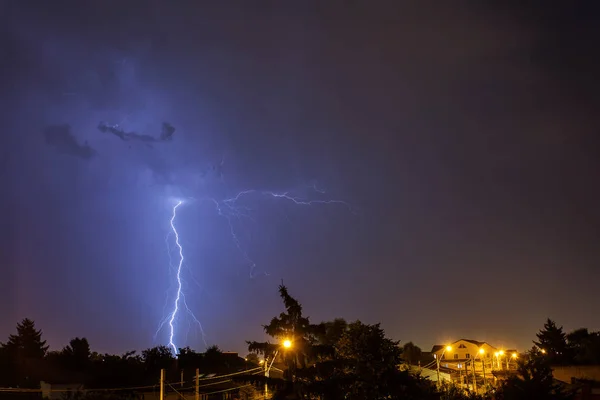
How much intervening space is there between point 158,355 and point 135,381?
61.1 feet

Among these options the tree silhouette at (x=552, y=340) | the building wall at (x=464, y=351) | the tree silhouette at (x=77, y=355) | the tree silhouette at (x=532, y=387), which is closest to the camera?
the tree silhouette at (x=532, y=387)

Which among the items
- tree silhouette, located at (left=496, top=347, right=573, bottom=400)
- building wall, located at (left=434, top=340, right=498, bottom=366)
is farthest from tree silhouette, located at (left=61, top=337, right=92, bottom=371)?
building wall, located at (left=434, top=340, right=498, bottom=366)

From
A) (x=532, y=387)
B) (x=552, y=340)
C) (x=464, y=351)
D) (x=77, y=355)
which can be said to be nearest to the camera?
(x=532, y=387)

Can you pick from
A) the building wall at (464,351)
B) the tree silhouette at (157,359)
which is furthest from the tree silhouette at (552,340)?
the tree silhouette at (157,359)

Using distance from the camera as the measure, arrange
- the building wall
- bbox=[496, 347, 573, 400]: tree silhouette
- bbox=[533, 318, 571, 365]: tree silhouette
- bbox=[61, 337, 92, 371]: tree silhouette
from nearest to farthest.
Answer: bbox=[496, 347, 573, 400]: tree silhouette < bbox=[61, 337, 92, 371]: tree silhouette < bbox=[533, 318, 571, 365]: tree silhouette < the building wall

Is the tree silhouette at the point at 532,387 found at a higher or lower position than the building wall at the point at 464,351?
lower

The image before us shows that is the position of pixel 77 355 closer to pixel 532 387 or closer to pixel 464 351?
pixel 532 387

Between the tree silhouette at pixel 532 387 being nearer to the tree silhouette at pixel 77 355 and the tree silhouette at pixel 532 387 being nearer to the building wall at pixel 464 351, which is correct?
the tree silhouette at pixel 77 355

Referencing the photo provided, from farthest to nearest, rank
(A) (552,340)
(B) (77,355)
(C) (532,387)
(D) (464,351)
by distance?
(D) (464,351) → (A) (552,340) → (B) (77,355) → (C) (532,387)

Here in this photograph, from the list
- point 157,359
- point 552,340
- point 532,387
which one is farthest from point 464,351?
point 532,387

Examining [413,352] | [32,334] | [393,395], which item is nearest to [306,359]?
[393,395]

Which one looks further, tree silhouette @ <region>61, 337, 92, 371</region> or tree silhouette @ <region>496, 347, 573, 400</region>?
tree silhouette @ <region>61, 337, 92, 371</region>

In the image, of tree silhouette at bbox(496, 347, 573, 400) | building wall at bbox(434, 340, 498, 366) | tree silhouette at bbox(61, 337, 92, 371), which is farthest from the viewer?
building wall at bbox(434, 340, 498, 366)

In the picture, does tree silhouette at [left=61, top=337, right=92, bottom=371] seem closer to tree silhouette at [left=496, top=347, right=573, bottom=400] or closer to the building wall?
tree silhouette at [left=496, top=347, right=573, bottom=400]
